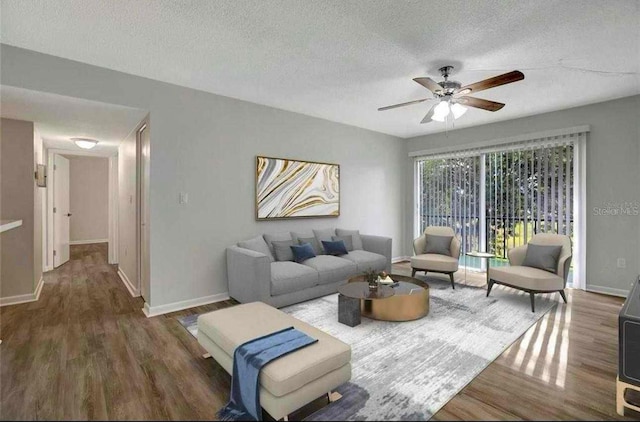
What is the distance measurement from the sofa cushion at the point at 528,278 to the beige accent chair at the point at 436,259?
1.83ft

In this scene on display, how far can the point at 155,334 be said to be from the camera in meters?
2.83

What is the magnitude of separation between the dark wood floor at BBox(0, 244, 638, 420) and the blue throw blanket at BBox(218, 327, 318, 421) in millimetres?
123

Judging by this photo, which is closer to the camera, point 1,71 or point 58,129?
point 1,71

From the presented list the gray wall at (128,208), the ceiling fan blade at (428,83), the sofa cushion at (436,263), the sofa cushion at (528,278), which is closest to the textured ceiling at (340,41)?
the ceiling fan blade at (428,83)

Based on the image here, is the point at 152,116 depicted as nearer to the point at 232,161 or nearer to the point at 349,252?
the point at 232,161

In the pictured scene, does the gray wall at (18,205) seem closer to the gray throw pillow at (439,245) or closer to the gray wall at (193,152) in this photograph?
the gray wall at (193,152)

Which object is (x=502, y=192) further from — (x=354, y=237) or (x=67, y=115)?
(x=67, y=115)

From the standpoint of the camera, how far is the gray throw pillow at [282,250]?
158 inches

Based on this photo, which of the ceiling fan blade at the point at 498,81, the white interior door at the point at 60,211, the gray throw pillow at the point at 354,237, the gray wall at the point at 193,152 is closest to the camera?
the ceiling fan blade at the point at 498,81

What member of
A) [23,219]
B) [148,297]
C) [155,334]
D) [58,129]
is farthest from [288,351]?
[58,129]

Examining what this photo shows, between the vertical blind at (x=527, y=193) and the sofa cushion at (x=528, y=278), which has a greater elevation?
the vertical blind at (x=527, y=193)

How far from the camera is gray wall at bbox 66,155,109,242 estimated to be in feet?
27.7

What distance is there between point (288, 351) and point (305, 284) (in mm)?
1899

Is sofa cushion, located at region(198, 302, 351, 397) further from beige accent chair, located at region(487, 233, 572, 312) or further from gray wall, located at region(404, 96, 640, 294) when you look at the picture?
gray wall, located at region(404, 96, 640, 294)
